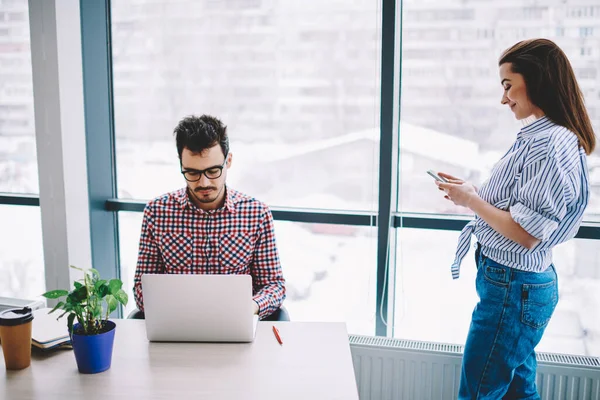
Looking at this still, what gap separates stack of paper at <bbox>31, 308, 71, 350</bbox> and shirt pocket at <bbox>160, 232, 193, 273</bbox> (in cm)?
50

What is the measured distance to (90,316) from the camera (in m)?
1.33

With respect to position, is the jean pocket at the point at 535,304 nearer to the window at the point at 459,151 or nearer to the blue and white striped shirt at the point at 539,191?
the blue and white striped shirt at the point at 539,191

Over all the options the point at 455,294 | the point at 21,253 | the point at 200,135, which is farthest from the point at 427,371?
the point at 21,253

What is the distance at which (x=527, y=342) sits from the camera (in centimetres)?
165

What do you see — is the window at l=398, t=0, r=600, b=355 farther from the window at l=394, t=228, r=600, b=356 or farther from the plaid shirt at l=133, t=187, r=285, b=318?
the plaid shirt at l=133, t=187, r=285, b=318

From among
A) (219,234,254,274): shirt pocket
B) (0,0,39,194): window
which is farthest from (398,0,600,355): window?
(0,0,39,194): window

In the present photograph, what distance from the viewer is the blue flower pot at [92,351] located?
51.3 inches

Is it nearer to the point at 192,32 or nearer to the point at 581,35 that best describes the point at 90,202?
the point at 192,32

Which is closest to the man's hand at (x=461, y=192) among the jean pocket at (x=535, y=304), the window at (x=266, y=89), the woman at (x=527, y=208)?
the woman at (x=527, y=208)

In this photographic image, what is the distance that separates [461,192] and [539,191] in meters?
0.26

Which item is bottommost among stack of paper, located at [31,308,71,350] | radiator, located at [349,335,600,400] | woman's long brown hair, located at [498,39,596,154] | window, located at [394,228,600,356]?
radiator, located at [349,335,600,400]

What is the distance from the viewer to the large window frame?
93.2 inches

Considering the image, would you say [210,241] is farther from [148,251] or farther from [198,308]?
[198,308]

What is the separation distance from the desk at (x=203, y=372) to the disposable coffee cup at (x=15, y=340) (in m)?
0.03
